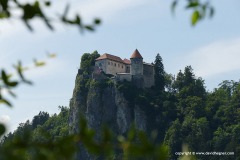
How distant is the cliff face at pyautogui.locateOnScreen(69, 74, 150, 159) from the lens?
82750 millimetres

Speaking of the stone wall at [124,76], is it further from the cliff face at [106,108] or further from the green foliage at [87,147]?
the green foliage at [87,147]

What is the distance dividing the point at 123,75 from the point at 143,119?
6.79 m

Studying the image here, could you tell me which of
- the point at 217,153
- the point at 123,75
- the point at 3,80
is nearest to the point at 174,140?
the point at 217,153

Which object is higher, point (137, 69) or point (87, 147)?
point (137, 69)

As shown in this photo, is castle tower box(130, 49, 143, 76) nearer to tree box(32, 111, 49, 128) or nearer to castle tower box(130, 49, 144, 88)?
castle tower box(130, 49, 144, 88)

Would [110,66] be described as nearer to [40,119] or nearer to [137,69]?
[137,69]

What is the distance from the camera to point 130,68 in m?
88.6

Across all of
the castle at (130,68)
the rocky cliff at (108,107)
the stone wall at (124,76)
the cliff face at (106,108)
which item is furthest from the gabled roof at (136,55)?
the cliff face at (106,108)

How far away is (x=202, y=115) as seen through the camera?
85.9 meters

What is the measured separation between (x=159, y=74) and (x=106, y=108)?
Result: 9631 millimetres

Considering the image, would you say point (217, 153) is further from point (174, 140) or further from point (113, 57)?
point (113, 57)

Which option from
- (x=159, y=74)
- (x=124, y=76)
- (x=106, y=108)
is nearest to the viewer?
(x=106, y=108)

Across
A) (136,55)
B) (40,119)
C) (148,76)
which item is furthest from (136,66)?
(40,119)

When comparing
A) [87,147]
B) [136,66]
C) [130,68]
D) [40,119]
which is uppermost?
[130,68]
